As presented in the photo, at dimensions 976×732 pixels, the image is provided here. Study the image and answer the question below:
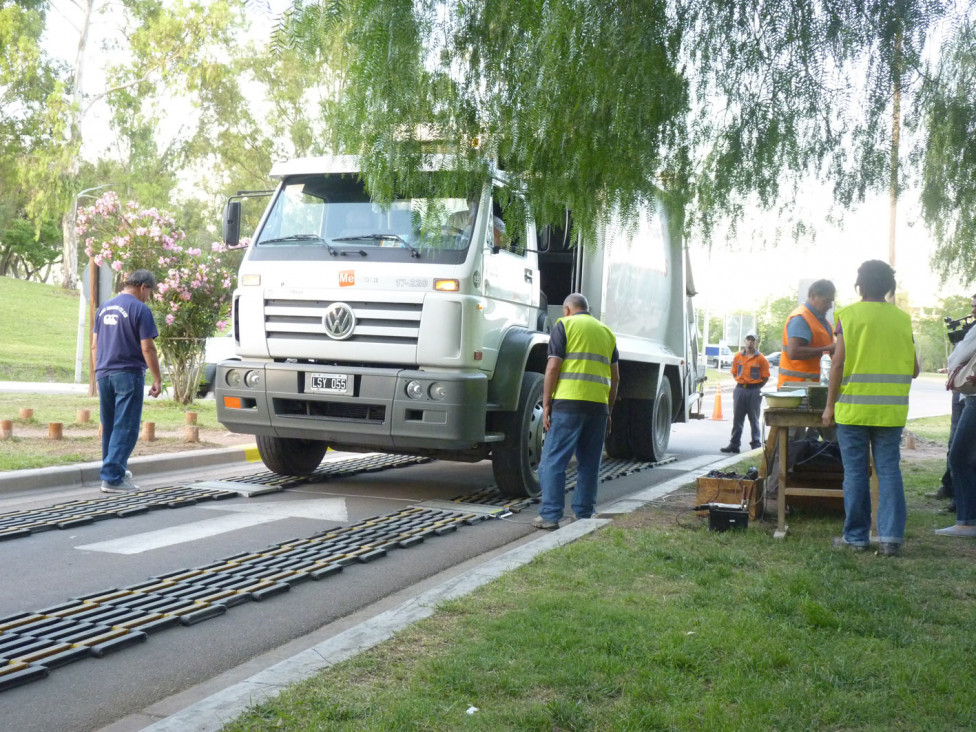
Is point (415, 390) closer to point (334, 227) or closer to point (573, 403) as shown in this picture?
point (573, 403)

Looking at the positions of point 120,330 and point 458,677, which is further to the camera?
point 120,330

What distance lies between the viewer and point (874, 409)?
20.2ft

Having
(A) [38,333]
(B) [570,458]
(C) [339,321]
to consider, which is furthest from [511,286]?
(A) [38,333]

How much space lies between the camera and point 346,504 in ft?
27.1

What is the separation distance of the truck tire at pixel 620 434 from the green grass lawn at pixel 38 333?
15098 mm

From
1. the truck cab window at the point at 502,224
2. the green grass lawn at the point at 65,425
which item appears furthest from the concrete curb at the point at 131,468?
the truck cab window at the point at 502,224

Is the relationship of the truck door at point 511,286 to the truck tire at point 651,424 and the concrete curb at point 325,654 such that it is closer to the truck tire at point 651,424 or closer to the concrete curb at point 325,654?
the concrete curb at point 325,654

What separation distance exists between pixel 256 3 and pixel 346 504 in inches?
207

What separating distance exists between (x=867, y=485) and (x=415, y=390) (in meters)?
3.34

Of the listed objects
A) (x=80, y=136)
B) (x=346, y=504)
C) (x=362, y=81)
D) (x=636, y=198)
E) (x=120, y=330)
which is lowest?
(x=346, y=504)

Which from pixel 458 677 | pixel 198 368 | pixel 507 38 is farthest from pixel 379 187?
pixel 198 368

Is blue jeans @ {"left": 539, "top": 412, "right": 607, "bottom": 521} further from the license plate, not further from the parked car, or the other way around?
the parked car

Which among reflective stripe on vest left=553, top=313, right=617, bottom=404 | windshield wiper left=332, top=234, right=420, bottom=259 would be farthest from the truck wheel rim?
windshield wiper left=332, top=234, right=420, bottom=259

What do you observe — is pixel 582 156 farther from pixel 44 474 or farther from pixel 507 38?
pixel 44 474
